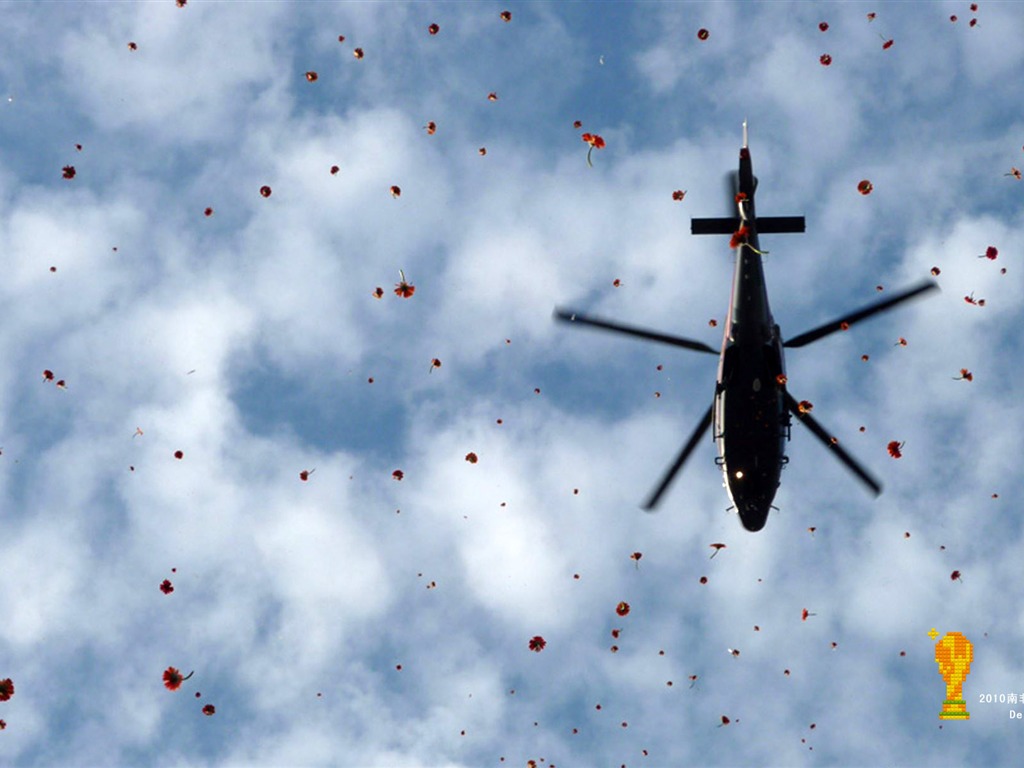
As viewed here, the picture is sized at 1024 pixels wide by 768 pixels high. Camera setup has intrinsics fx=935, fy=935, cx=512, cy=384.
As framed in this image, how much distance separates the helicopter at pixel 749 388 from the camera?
24.6m

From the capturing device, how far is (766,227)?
82.7ft

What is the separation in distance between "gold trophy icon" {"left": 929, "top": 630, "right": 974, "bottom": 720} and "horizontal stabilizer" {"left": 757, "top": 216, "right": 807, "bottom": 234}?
15.2 meters

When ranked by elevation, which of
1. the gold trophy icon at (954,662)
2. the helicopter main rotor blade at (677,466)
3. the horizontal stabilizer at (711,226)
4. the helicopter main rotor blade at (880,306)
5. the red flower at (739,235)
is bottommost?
the gold trophy icon at (954,662)

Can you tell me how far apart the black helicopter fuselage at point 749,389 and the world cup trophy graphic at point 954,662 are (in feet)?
33.6

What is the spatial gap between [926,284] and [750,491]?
22.6ft

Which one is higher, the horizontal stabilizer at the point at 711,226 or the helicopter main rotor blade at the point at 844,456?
the horizontal stabilizer at the point at 711,226

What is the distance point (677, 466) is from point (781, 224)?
23.3ft

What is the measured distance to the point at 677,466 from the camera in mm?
24609

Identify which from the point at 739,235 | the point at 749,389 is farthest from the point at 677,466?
the point at 739,235

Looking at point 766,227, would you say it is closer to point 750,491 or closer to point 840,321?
point 840,321

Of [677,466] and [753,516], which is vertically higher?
[677,466]

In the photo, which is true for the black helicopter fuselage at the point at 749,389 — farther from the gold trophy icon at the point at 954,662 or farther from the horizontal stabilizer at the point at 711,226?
the gold trophy icon at the point at 954,662

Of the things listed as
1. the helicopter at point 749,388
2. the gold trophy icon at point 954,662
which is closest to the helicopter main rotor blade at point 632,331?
the helicopter at point 749,388

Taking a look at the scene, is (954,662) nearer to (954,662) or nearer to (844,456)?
(954,662)
